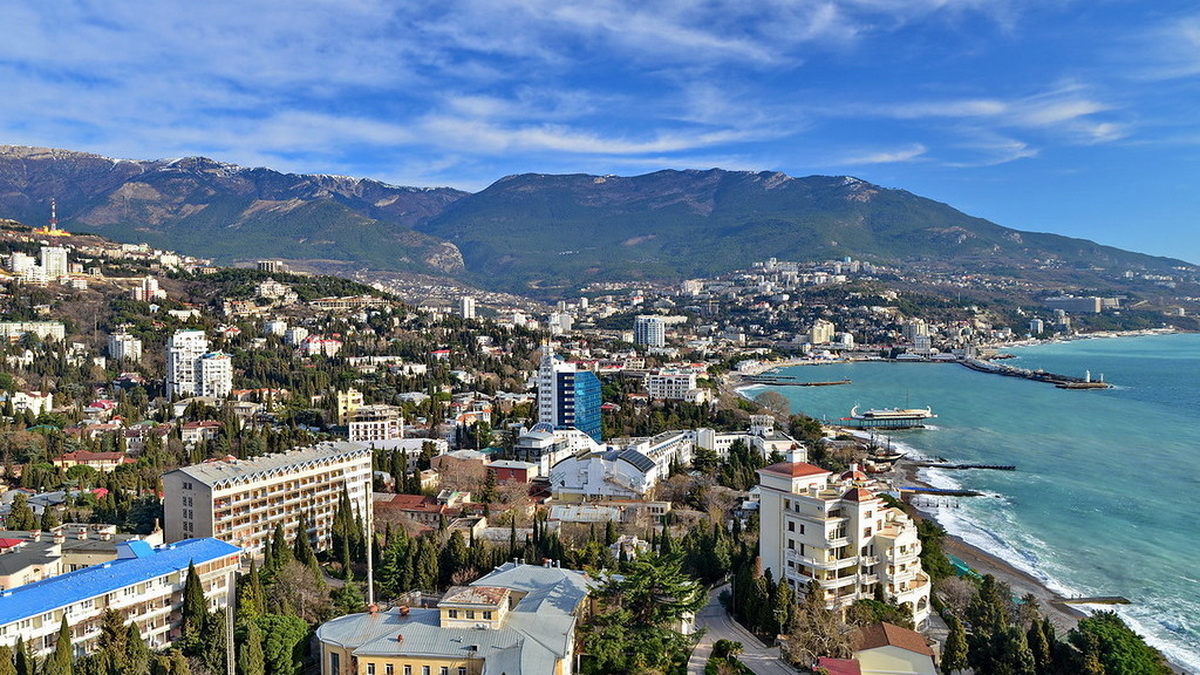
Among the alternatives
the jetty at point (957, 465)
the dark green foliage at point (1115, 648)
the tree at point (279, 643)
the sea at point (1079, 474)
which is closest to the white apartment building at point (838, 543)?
the dark green foliage at point (1115, 648)

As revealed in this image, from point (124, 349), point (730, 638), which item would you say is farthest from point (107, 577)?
point (124, 349)

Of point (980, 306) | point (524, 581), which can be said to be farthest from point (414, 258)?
point (524, 581)

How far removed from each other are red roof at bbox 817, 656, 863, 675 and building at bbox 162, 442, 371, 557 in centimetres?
1116

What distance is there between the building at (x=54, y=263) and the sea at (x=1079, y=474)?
1796 inches

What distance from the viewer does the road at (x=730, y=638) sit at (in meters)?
15.1

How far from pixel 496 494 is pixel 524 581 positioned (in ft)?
38.7

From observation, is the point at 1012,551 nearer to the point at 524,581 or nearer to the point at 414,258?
the point at 524,581

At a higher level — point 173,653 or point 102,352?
point 102,352

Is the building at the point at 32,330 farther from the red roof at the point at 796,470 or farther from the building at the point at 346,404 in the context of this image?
the red roof at the point at 796,470

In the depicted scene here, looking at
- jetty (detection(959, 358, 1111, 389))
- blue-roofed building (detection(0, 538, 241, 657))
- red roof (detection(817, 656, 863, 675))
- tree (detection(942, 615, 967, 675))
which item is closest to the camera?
red roof (detection(817, 656, 863, 675))

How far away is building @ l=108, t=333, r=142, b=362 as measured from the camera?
158ft

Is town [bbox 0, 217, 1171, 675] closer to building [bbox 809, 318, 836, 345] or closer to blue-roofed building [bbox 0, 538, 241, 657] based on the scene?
blue-roofed building [bbox 0, 538, 241, 657]

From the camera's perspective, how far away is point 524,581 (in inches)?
655

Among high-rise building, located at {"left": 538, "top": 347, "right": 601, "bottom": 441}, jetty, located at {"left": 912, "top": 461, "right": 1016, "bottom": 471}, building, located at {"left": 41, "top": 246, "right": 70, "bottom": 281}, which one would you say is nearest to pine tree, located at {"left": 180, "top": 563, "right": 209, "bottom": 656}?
high-rise building, located at {"left": 538, "top": 347, "right": 601, "bottom": 441}
